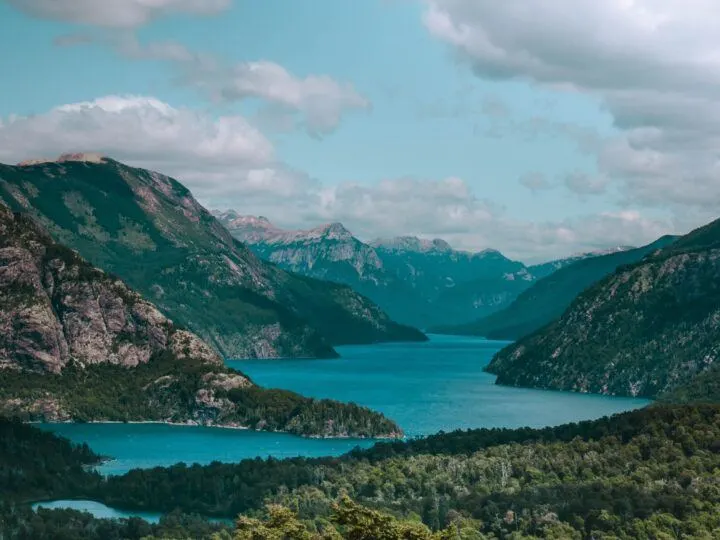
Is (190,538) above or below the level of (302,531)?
below

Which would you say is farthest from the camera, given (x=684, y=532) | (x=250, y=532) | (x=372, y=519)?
(x=684, y=532)

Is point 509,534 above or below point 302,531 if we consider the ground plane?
below

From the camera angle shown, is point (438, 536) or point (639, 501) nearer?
point (438, 536)

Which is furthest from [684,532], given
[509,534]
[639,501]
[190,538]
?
[190,538]

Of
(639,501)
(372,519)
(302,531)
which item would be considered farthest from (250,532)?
(639,501)

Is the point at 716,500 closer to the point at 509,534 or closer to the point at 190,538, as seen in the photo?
the point at 509,534

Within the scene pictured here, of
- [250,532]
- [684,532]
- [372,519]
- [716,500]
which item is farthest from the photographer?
[716,500]

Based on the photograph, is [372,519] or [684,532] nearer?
[372,519]

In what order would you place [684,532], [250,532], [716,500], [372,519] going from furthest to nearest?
[716,500]
[684,532]
[250,532]
[372,519]

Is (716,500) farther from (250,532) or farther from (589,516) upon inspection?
(250,532)
